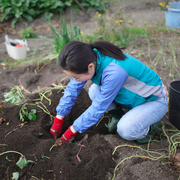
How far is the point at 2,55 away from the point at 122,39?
217cm

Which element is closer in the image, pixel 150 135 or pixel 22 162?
pixel 22 162

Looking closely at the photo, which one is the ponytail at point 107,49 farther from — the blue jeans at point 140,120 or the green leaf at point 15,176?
the green leaf at point 15,176

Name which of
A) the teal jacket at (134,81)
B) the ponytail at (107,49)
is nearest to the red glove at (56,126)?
the teal jacket at (134,81)

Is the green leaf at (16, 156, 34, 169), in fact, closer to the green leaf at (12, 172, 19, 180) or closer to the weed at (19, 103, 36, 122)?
the green leaf at (12, 172, 19, 180)

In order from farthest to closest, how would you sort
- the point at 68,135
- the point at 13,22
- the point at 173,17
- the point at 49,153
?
the point at 13,22
the point at 173,17
the point at 68,135
the point at 49,153

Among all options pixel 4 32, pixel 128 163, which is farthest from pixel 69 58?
pixel 4 32

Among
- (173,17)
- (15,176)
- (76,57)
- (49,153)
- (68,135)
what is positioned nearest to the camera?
(76,57)

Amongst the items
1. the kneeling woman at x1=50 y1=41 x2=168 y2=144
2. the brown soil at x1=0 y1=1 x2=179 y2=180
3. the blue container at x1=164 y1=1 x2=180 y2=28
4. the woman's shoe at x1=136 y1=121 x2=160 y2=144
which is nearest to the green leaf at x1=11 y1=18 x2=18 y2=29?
the brown soil at x1=0 y1=1 x2=179 y2=180

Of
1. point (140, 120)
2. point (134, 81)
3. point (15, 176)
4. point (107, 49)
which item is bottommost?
point (15, 176)

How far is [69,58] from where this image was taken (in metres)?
1.17

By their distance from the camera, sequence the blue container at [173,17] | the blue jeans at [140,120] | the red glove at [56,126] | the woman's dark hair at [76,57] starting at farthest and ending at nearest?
the blue container at [173,17]
the red glove at [56,126]
the blue jeans at [140,120]
the woman's dark hair at [76,57]

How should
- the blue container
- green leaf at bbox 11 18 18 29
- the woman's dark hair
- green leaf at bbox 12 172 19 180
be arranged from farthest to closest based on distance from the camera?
green leaf at bbox 11 18 18 29, the blue container, green leaf at bbox 12 172 19 180, the woman's dark hair

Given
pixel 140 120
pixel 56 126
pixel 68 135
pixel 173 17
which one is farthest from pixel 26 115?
pixel 173 17

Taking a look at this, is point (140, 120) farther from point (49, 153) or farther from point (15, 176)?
point (15, 176)
